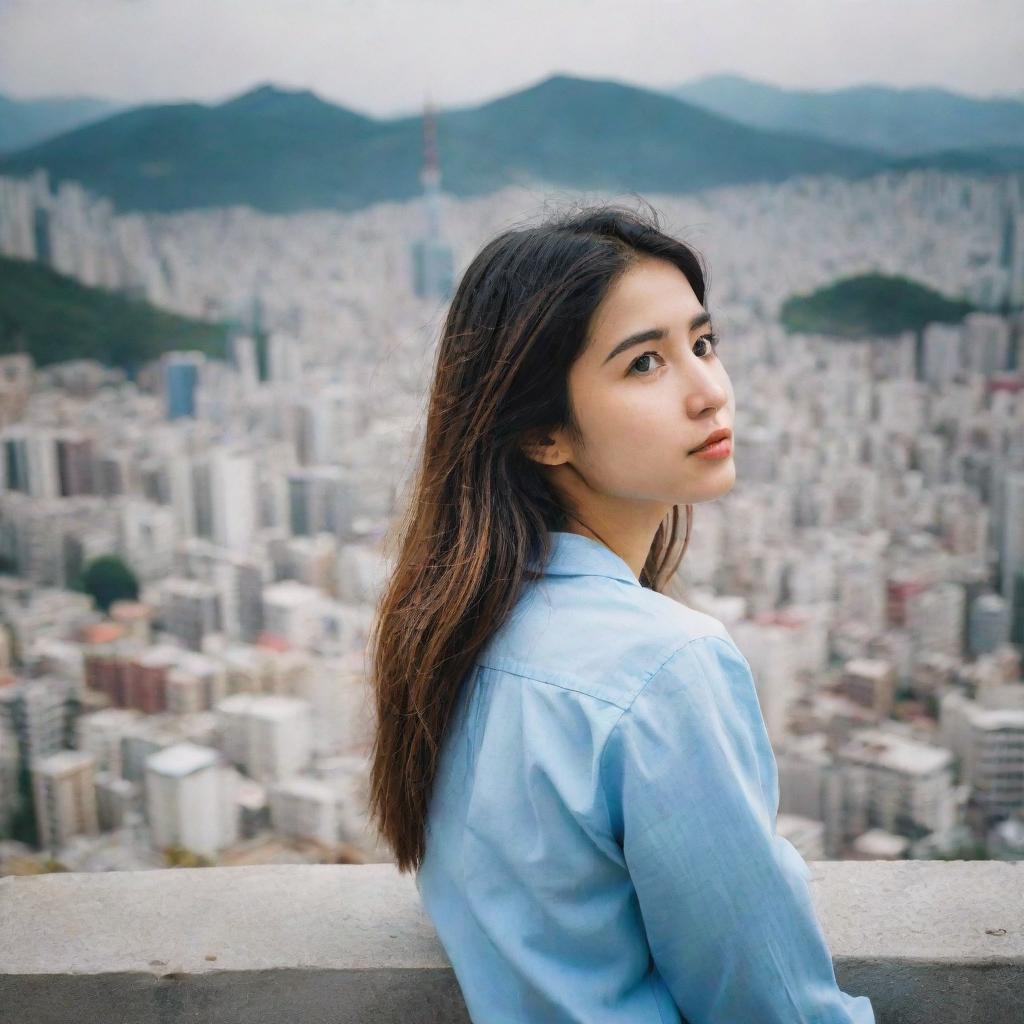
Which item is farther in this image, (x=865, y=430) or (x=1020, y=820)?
(x=865, y=430)

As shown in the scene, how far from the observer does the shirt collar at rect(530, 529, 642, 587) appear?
60 centimetres

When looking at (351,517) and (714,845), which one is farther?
(351,517)

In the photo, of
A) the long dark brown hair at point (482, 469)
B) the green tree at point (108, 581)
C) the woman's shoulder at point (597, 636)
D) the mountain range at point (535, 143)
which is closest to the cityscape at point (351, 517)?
the green tree at point (108, 581)

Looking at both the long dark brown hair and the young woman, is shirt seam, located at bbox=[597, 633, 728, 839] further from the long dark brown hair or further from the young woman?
the long dark brown hair

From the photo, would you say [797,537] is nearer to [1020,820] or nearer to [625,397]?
[1020,820]

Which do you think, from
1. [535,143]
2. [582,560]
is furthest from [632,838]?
[535,143]

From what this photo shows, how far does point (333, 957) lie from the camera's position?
0.73 m

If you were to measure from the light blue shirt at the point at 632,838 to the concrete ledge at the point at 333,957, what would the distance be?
0.15 m

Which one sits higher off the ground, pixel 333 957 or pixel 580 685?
pixel 580 685

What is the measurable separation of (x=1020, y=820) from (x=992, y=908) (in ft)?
16.7

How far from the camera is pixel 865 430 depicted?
27.8 feet

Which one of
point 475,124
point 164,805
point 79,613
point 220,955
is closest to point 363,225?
point 475,124

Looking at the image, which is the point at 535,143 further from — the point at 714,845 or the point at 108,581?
the point at 714,845

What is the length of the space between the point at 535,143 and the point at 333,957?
8238 millimetres
